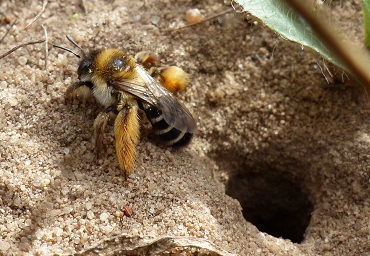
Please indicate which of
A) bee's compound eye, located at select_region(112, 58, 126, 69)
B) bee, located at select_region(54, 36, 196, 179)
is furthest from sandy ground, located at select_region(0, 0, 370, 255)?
bee's compound eye, located at select_region(112, 58, 126, 69)

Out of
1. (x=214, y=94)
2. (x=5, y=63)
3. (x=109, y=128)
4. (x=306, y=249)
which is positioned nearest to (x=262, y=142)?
(x=214, y=94)

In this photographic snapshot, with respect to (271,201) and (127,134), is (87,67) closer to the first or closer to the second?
(127,134)

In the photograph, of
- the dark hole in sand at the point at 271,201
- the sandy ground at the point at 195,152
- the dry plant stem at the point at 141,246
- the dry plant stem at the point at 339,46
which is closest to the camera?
the dry plant stem at the point at 339,46

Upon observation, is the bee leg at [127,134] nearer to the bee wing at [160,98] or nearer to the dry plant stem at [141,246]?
the bee wing at [160,98]

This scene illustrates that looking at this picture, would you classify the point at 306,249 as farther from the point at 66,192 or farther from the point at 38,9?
the point at 38,9

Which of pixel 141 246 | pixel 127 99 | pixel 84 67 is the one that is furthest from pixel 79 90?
pixel 141 246

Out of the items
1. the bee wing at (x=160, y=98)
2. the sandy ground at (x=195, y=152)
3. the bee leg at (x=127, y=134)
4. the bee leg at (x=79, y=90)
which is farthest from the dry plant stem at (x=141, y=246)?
the bee leg at (x=79, y=90)
